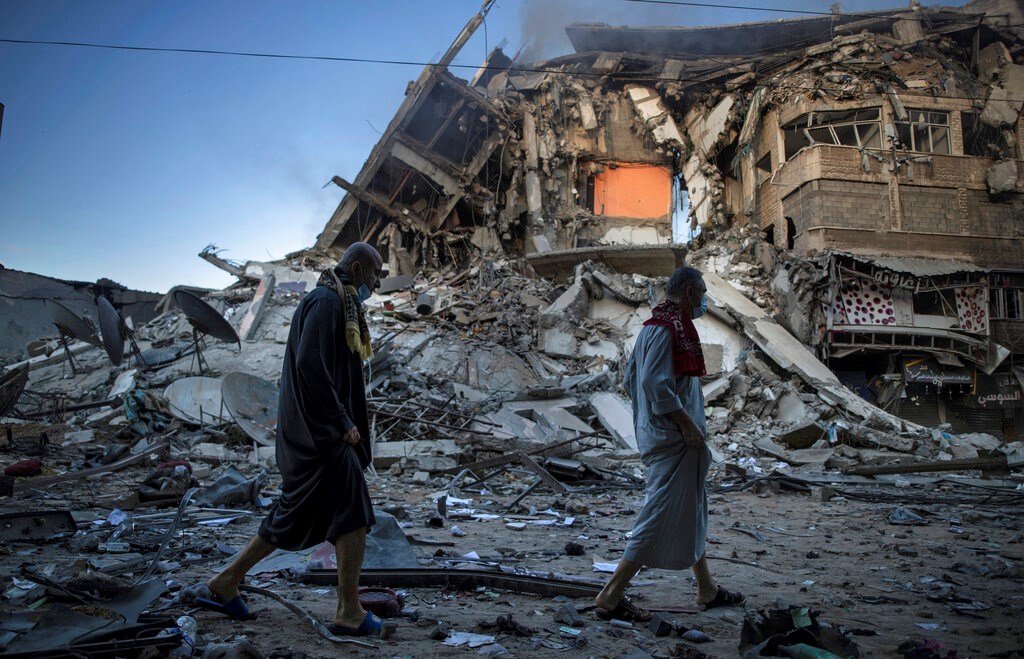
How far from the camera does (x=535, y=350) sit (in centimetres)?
1355

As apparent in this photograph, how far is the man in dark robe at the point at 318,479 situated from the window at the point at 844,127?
62.1ft

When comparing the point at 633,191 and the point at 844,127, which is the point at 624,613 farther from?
the point at 633,191

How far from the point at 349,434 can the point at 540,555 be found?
83.0 inches

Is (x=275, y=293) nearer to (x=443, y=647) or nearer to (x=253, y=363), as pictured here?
(x=253, y=363)

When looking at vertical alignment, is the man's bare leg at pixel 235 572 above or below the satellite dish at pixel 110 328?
below

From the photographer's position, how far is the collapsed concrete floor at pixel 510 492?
2.41 metres

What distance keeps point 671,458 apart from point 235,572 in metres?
1.86

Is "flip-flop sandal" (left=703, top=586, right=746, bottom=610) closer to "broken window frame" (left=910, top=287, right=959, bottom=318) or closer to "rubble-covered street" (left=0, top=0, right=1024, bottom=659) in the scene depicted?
"rubble-covered street" (left=0, top=0, right=1024, bottom=659)

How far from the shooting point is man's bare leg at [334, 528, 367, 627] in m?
2.24

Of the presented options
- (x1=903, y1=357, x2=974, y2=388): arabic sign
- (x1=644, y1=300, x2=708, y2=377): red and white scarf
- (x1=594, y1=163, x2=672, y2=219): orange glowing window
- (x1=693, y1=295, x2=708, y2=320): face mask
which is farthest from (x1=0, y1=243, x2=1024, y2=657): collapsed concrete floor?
(x1=594, y1=163, x2=672, y2=219): orange glowing window

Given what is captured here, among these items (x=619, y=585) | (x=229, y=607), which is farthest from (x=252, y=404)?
(x=619, y=585)

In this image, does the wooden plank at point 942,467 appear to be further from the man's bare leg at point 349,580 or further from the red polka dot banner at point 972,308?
the red polka dot banner at point 972,308

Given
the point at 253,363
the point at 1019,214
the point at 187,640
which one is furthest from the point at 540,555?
the point at 1019,214

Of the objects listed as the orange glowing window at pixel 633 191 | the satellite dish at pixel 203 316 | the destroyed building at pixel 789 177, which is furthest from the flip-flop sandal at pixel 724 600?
the orange glowing window at pixel 633 191
